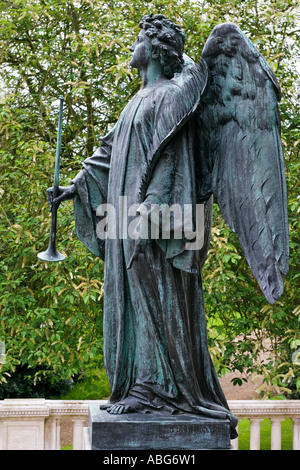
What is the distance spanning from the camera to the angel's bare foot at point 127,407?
379cm

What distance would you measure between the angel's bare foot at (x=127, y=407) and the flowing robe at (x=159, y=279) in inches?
1.2

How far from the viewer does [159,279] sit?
392 cm

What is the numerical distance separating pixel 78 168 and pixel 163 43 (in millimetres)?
3913

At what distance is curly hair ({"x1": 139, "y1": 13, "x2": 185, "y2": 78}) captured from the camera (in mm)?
4062

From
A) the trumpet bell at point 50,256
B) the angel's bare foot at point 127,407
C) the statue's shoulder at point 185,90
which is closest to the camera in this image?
the angel's bare foot at point 127,407

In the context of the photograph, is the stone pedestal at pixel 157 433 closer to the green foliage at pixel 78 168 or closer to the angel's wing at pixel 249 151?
the angel's wing at pixel 249 151

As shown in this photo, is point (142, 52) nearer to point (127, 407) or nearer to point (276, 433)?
point (127, 407)

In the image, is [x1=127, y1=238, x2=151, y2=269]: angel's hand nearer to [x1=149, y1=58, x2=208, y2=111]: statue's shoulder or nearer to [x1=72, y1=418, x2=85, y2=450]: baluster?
[x1=149, y1=58, x2=208, y2=111]: statue's shoulder

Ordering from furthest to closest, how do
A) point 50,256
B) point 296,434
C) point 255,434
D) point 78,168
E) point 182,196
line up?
point 78,168 < point 296,434 < point 255,434 < point 50,256 < point 182,196

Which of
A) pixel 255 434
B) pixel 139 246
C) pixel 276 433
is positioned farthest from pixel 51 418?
pixel 139 246

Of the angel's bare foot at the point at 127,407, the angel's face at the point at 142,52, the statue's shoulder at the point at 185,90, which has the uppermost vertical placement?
the angel's face at the point at 142,52

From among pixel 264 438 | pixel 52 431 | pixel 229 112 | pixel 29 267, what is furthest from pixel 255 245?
pixel 264 438

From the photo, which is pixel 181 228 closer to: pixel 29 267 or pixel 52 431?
pixel 52 431

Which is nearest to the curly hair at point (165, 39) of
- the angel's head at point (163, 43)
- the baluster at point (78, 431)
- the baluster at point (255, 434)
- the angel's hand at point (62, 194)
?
the angel's head at point (163, 43)
